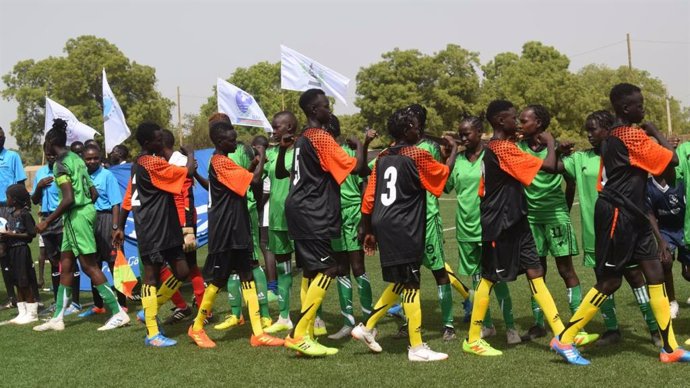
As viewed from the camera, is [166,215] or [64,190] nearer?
[166,215]

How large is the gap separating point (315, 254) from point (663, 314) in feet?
10.5

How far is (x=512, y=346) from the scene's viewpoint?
734 cm

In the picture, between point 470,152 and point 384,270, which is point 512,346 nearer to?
point 384,270

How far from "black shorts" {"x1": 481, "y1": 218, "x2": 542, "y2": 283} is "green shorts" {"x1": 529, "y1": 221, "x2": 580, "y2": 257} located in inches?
23.1

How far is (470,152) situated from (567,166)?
3.56 ft

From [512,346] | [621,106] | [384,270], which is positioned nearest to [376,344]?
[384,270]

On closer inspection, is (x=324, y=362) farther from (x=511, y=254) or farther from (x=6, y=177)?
(x=6, y=177)

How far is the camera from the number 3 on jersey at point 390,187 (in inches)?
268

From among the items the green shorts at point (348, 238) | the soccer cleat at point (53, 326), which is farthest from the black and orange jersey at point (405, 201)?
the soccer cleat at point (53, 326)

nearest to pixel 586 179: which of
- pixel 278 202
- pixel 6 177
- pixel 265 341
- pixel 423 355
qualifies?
pixel 423 355

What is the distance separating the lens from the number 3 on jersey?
6.80 metres

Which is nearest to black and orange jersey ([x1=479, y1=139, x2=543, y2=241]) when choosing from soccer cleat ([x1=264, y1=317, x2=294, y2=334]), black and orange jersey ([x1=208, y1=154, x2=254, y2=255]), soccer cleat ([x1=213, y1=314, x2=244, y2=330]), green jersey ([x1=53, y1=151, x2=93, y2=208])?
black and orange jersey ([x1=208, y1=154, x2=254, y2=255])

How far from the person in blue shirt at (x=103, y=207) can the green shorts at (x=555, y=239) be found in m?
5.49

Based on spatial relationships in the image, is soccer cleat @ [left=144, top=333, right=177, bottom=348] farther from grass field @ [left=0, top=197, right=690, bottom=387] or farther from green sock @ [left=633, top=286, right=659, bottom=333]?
green sock @ [left=633, top=286, right=659, bottom=333]
